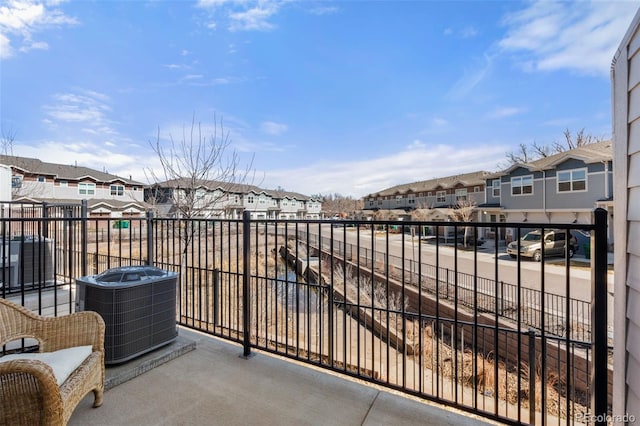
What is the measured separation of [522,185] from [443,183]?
9608mm

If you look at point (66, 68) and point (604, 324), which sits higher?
point (66, 68)

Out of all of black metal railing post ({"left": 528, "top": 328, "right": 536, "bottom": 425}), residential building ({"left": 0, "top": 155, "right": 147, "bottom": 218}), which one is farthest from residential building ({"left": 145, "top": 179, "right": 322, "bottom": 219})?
residential building ({"left": 0, "top": 155, "right": 147, "bottom": 218})

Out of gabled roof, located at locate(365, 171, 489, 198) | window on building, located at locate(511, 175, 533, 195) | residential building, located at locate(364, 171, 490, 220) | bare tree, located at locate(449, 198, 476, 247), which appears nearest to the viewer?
window on building, located at locate(511, 175, 533, 195)

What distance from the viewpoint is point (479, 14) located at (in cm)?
568

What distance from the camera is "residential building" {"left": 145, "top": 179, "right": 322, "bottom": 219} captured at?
27.3 ft

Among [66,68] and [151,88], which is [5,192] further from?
[151,88]

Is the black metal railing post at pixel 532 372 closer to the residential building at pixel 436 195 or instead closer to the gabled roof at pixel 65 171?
the residential building at pixel 436 195

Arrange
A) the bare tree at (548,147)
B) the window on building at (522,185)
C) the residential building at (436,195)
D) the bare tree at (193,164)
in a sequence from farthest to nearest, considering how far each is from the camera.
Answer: the residential building at (436,195) < the bare tree at (548,147) < the window on building at (522,185) < the bare tree at (193,164)

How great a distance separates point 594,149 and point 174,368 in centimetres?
2087

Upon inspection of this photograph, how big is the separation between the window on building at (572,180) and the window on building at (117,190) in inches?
1368

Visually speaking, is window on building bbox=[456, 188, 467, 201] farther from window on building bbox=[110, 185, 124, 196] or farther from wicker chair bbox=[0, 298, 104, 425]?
window on building bbox=[110, 185, 124, 196]

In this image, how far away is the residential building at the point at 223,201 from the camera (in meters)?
8.31

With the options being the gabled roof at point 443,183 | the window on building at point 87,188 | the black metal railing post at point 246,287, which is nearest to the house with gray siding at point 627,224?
the black metal railing post at point 246,287

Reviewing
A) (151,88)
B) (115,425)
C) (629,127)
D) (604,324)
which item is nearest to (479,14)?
(629,127)
